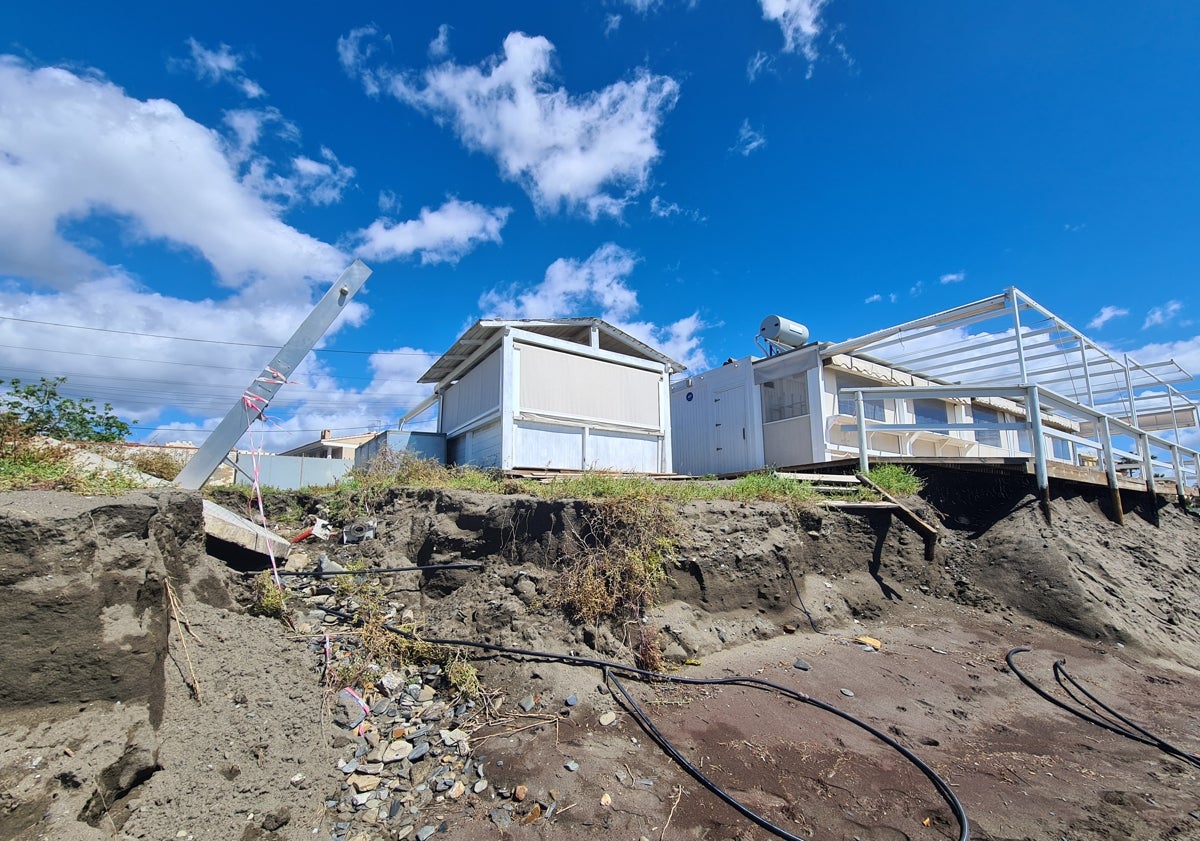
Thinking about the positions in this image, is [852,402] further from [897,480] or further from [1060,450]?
[1060,450]

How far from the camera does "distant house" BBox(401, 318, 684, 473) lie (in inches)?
379

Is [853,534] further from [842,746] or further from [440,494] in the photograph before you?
[440,494]

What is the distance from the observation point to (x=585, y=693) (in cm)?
450

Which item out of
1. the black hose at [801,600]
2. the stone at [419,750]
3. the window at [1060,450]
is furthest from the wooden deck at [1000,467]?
the window at [1060,450]

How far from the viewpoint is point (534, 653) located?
471 centimetres

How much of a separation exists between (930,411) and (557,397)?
34.2ft

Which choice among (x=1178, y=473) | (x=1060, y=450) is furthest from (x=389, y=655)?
(x=1060, y=450)

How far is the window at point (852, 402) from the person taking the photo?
12.5 meters

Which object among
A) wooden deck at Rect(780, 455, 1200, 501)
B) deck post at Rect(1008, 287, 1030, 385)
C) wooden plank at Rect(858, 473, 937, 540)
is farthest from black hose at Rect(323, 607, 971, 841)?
deck post at Rect(1008, 287, 1030, 385)

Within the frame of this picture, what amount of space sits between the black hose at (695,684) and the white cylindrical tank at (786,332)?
9.20m

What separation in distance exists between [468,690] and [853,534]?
5.13 m

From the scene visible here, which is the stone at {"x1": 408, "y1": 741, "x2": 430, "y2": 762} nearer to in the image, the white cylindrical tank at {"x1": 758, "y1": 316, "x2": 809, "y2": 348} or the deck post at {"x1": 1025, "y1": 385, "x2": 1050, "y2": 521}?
the deck post at {"x1": 1025, "y1": 385, "x2": 1050, "y2": 521}

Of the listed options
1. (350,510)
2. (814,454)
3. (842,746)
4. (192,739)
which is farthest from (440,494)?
(814,454)

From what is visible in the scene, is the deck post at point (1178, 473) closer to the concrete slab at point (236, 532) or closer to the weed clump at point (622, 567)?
the weed clump at point (622, 567)
